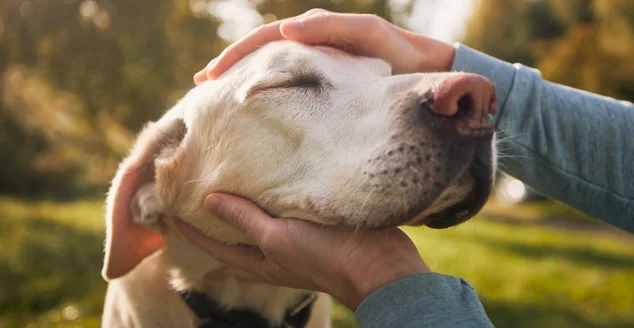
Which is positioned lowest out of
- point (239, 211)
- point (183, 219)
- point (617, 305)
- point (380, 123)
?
point (617, 305)

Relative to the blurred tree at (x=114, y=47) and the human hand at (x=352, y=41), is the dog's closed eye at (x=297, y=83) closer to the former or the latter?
the human hand at (x=352, y=41)

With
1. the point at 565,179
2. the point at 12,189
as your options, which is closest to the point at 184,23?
the point at 565,179

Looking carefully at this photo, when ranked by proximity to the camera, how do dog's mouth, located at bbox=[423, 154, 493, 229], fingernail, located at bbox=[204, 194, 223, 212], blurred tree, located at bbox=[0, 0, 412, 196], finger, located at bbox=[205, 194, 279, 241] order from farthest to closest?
blurred tree, located at bbox=[0, 0, 412, 196], fingernail, located at bbox=[204, 194, 223, 212], finger, located at bbox=[205, 194, 279, 241], dog's mouth, located at bbox=[423, 154, 493, 229]

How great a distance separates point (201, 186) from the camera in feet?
7.36

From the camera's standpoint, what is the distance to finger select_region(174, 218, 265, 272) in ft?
7.04

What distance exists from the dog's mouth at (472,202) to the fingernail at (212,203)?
0.79 m

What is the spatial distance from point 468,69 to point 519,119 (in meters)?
0.35

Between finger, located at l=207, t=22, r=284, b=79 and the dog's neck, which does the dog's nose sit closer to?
finger, located at l=207, t=22, r=284, b=79

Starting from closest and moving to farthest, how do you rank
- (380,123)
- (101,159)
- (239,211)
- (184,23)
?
(380,123)
(239,211)
(184,23)
(101,159)

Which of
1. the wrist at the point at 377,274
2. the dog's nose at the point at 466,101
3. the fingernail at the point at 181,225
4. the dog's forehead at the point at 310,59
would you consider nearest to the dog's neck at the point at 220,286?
the fingernail at the point at 181,225

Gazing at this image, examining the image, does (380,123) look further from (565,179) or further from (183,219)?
(565,179)

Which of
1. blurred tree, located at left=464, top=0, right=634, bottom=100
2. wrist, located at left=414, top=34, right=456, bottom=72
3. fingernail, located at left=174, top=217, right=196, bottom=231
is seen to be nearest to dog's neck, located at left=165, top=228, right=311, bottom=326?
fingernail, located at left=174, top=217, right=196, bottom=231

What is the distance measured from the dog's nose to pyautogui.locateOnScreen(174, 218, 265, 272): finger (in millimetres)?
925

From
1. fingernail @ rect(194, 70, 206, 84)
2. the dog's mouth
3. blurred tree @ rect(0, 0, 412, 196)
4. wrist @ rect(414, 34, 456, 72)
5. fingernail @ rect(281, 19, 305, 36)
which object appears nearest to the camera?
the dog's mouth
